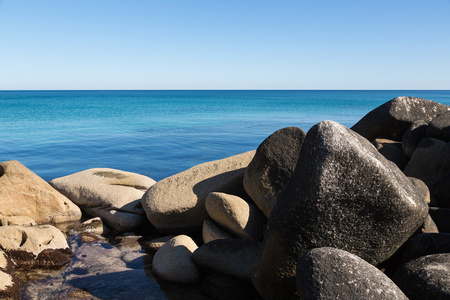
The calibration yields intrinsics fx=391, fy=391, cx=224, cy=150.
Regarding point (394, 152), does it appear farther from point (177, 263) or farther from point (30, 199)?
point (30, 199)

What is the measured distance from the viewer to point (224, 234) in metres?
5.80

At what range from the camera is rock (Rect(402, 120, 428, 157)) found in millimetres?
6914

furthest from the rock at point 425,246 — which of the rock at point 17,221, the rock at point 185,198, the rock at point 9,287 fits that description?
the rock at point 17,221

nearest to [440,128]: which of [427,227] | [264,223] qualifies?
[427,227]

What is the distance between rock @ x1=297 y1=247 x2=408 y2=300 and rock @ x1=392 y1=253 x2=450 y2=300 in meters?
0.30

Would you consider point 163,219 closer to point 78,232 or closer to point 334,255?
point 78,232

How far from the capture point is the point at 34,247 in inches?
220

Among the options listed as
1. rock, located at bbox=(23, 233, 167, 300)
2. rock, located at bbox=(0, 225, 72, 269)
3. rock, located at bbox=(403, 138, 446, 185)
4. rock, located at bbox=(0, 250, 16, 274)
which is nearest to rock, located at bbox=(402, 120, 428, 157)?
rock, located at bbox=(403, 138, 446, 185)

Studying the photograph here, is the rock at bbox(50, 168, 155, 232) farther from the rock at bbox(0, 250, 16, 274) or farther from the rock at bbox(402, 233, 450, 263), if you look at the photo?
the rock at bbox(402, 233, 450, 263)

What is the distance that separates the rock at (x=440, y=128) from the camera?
652 cm

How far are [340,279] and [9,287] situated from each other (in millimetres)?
A: 3773

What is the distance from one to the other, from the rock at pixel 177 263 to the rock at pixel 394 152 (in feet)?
13.1

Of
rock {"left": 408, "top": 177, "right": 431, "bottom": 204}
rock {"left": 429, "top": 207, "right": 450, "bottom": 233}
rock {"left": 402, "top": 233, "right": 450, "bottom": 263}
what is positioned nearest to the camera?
rock {"left": 402, "top": 233, "right": 450, "bottom": 263}

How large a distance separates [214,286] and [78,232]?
10.9ft
